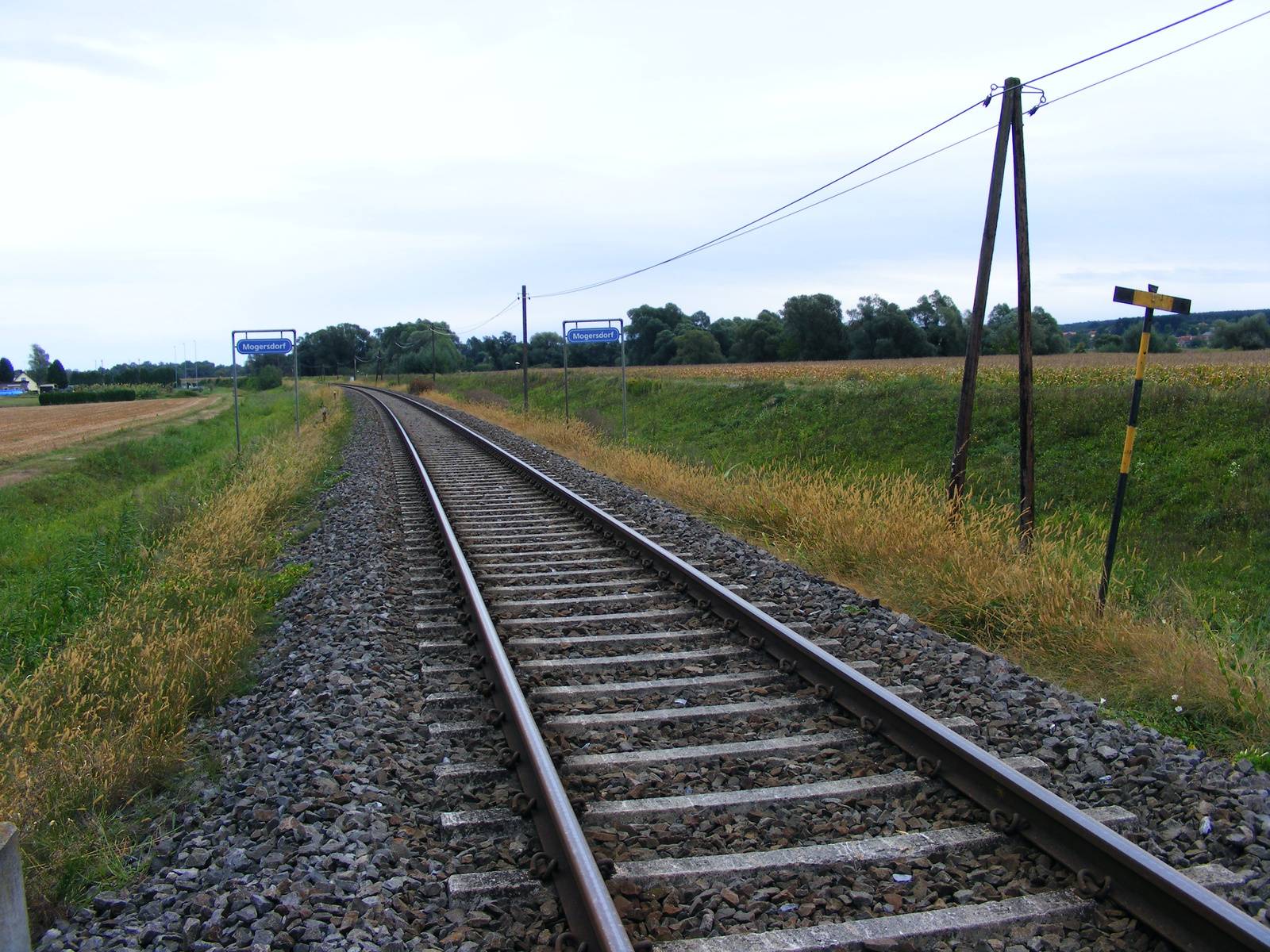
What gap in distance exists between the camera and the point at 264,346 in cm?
2139

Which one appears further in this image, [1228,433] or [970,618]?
[1228,433]

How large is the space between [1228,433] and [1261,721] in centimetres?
1473

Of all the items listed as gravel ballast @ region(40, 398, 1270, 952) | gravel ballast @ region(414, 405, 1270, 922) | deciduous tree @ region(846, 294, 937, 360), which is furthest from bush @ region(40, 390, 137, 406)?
gravel ballast @ region(414, 405, 1270, 922)

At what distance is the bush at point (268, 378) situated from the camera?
9256cm

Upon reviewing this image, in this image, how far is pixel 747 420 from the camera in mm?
28016

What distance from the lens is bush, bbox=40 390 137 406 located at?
82.2 metres

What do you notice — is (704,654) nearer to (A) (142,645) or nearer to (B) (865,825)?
(B) (865,825)

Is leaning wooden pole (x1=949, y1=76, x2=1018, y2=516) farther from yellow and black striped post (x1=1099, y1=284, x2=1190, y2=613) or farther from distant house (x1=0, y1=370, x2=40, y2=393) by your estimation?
distant house (x1=0, y1=370, x2=40, y2=393)

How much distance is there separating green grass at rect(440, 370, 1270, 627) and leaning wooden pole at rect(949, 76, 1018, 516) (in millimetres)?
2130

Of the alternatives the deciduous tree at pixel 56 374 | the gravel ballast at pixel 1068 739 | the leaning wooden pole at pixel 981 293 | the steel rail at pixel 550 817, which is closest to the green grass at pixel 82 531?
the steel rail at pixel 550 817

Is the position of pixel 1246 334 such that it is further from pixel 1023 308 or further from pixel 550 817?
pixel 550 817

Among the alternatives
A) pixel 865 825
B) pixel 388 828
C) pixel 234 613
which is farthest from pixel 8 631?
pixel 865 825

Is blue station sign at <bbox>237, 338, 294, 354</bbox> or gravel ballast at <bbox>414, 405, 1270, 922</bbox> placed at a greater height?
blue station sign at <bbox>237, 338, 294, 354</bbox>

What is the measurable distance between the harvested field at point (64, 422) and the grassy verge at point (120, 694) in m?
28.8
